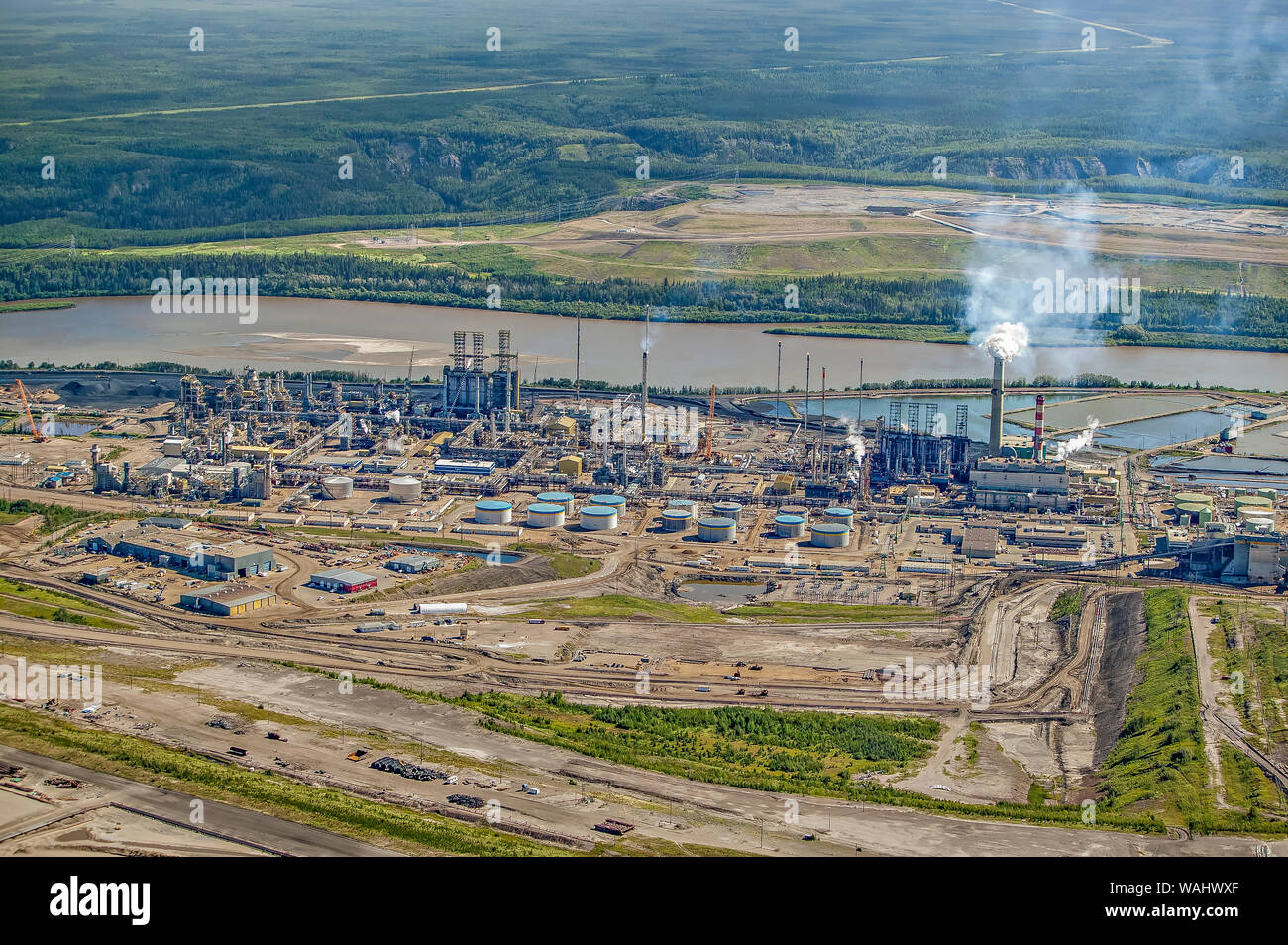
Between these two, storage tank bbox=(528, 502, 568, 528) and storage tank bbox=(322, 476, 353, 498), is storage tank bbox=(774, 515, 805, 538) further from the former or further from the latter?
storage tank bbox=(322, 476, 353, 498)

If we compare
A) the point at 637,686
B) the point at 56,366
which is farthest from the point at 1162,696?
the point at 56,366

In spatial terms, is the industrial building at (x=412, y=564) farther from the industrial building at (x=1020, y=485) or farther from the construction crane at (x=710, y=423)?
the industrial building at (x=1020, y=485)

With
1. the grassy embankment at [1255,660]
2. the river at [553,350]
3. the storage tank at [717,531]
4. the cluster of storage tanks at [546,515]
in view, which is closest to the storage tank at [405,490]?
the cluster of storage tanks at [546,515]

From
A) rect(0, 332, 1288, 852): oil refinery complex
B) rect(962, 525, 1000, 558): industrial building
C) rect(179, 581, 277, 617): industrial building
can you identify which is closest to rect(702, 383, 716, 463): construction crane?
rect(0, 332, 1288, 852): oil refinery complex

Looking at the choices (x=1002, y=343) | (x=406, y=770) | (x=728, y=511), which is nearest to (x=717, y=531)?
(x=728, y=511)

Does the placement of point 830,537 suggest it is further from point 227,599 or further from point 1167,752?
point 1167,752

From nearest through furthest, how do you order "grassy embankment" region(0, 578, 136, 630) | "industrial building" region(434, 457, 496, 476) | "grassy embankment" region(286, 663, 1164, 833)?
"grassy embankment" region(286, 663, 1164, 833) < "grassy embankment" region(0, 578, 136, 630) < "industrial building" region(434, 457, 496, 476)
